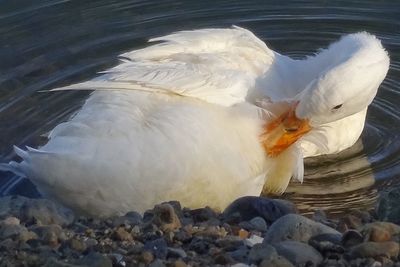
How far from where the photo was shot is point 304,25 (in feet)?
33.6

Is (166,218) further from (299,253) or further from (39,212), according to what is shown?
(299,253)

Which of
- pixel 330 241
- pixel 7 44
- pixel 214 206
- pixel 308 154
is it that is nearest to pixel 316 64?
pixel 308 154

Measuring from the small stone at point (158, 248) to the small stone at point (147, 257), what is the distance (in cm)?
6

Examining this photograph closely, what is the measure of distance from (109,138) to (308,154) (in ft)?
6.42

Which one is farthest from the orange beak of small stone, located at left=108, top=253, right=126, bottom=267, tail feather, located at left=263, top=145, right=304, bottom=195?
small stone, located at left=108, top=253, right=126, bottom=267

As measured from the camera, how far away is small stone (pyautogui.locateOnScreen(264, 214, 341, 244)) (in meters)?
5.62

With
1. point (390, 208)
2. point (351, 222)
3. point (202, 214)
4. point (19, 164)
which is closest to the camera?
point (390, 208)

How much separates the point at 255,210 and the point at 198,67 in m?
1.40

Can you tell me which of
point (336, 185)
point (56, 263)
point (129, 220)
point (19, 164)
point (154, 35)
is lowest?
point (336, 185)

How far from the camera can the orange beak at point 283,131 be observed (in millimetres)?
7484

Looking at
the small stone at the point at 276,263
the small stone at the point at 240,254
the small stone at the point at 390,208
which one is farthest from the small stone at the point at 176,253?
the small stone at the point at 390,208

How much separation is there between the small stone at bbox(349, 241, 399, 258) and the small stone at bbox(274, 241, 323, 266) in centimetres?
18

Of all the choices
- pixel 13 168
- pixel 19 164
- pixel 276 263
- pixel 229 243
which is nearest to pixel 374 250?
pixel 276 263

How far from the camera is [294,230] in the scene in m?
5.65
